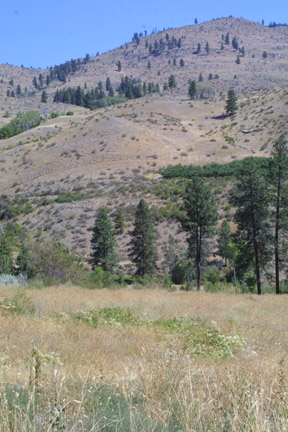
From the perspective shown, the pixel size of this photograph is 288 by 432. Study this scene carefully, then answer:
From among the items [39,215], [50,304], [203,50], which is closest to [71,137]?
[39,215]

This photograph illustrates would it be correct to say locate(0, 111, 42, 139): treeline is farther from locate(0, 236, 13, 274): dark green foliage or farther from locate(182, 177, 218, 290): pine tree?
locate(182, 177, 218, 290): pine tree

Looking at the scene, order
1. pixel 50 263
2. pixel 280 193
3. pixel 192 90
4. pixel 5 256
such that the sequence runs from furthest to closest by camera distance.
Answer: pixel 192 90 < pixel 280 193 < pixel 5 256 < pixel 50 263

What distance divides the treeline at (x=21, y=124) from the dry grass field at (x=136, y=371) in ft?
326

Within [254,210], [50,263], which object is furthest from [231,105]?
[50,263]

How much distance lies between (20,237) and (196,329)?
44656 mm

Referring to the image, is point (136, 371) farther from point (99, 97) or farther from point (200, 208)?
point (99, 97)

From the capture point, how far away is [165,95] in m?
110

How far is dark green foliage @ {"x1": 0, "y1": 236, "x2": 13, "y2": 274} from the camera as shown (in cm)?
2404

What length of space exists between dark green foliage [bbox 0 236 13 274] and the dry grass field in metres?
13.3

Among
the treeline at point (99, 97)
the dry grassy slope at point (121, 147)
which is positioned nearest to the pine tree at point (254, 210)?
the dry grassy slope at point (121, 147)

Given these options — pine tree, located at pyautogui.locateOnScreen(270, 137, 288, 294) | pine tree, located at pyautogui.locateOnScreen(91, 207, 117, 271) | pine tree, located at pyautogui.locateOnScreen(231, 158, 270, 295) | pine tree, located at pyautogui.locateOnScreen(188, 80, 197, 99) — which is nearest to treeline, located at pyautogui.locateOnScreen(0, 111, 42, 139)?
pine tree, located at pyautogui.locateOnScreen(188, 80, 197, 99)

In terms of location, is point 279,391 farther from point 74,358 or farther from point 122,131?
point 122,131

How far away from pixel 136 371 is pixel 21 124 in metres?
112

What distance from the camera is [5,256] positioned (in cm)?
2803
